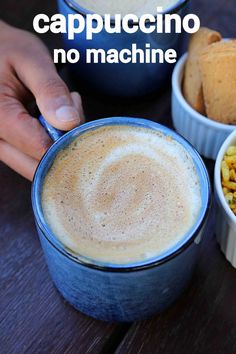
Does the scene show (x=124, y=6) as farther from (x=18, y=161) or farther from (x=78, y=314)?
(x=78, y=314)

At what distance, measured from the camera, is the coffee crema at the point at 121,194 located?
1.80ft

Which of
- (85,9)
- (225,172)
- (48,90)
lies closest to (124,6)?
(85,9)

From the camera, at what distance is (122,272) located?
20.2 inches

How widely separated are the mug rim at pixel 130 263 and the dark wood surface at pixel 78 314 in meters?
0.12

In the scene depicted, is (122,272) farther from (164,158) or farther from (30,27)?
(30,27)

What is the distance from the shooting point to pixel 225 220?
630 mm

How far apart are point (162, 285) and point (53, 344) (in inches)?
5.7

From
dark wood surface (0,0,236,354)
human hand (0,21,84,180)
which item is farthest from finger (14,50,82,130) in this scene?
dark wood surface (0,0,236,354)

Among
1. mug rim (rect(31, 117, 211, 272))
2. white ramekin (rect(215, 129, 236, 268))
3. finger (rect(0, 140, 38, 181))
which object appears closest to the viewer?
mug rim (rect(31, 117, 211, 272))

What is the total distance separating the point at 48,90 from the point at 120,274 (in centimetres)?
29

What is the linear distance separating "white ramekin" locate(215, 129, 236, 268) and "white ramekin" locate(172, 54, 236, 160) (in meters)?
0.05

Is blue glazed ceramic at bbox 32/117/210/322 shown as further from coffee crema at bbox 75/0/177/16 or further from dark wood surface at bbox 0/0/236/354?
coffee crema at bbox 75/0/177/16

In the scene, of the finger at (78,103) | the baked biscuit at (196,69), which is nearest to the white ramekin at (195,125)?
the baked biscuit at (196,69)

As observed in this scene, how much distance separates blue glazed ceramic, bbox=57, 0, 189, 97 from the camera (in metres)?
0.72
